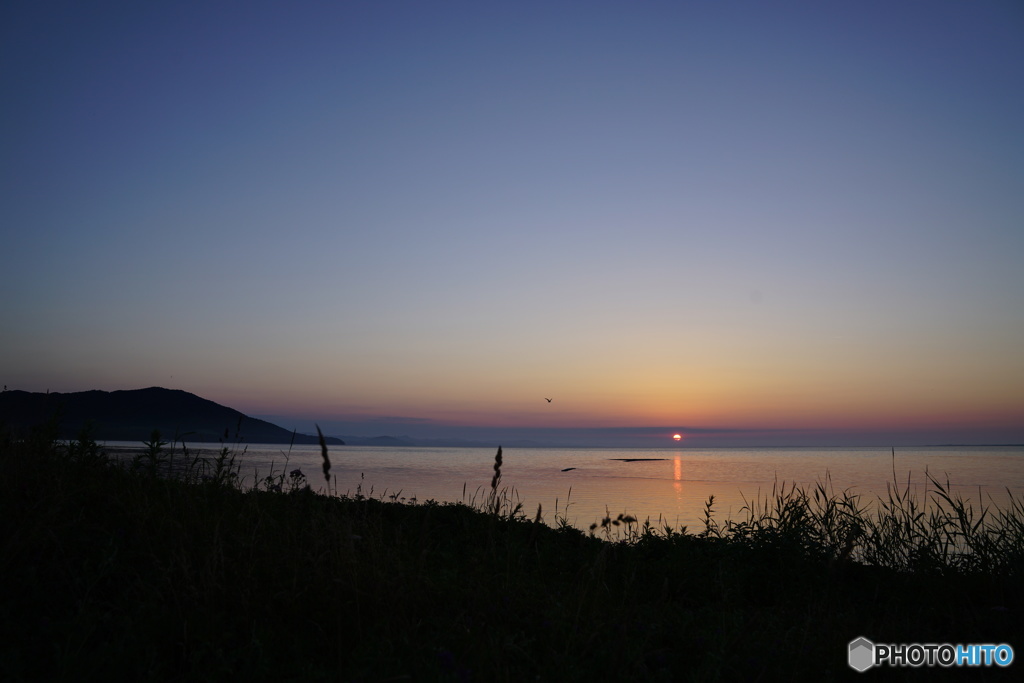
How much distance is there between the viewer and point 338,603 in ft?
Result: 10.7

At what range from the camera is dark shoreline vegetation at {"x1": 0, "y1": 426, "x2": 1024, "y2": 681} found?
3131 mm

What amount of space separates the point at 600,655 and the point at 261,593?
2.04 meters

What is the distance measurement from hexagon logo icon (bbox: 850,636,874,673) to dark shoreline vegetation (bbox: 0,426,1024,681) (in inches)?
2.8

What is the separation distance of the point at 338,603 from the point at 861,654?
11.4ft

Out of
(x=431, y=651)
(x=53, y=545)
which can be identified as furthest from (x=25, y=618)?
(x=431, y=651)

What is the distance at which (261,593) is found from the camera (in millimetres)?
3531

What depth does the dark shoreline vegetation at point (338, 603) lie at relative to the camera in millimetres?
3131

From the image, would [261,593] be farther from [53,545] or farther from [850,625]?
[850,625]

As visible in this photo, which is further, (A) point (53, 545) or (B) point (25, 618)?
(A) point (53, 545)
